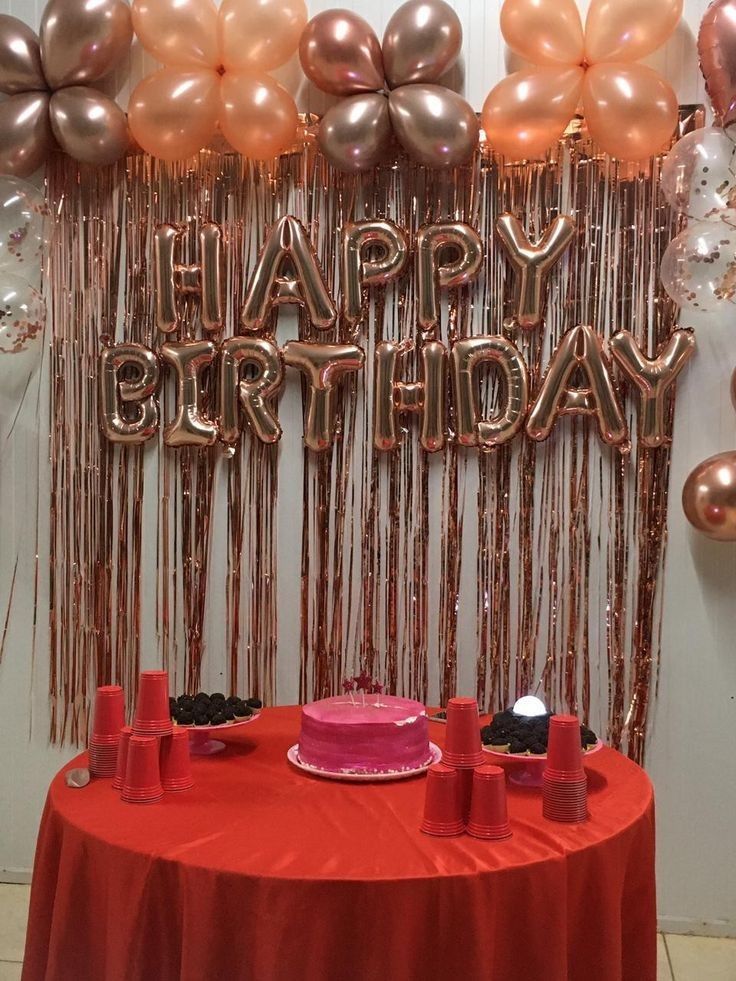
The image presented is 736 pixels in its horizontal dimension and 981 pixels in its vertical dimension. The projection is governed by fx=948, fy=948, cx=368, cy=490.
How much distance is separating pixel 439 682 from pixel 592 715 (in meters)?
0.44

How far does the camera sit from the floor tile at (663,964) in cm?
246

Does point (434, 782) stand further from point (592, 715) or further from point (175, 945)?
point (592, 715)

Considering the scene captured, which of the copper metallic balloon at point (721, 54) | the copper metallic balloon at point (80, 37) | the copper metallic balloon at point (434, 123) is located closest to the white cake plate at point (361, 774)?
the copper metallic balloon at point (434, 123)

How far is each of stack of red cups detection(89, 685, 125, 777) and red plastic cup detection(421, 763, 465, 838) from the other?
2.19 feet

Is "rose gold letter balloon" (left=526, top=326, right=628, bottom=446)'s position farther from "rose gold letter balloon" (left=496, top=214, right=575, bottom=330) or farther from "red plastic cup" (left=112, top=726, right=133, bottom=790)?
"red plastic cup" (left=112, top=726, right=133, bottom=790)

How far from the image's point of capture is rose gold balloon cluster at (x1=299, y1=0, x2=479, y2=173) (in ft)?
8.27

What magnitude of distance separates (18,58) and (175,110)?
520 mm

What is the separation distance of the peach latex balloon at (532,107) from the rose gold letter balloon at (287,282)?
601 mm

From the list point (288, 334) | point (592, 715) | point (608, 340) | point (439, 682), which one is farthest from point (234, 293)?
point (592, 715)

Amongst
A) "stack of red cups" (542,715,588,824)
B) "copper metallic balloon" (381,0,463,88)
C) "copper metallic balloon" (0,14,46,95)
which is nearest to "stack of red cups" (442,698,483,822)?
"stack of red cups" (542,715,588,824)

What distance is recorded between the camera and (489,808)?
1541 millimetres

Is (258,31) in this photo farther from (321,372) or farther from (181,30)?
(321,372)

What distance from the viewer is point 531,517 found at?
2.68m

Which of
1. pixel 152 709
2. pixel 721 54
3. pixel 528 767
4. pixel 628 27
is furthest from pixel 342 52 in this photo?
pixel 528 767
